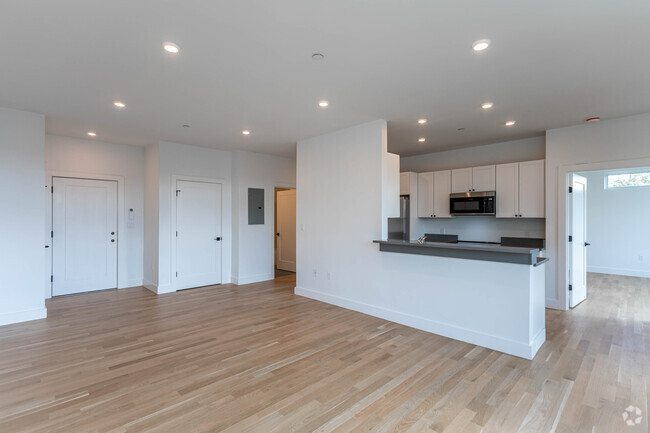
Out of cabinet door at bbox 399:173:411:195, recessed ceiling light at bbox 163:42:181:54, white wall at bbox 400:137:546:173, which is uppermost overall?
recessed ceiling light at bbox 163:42:181:54

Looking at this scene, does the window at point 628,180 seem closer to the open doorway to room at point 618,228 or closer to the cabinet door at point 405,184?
the open doorway to room at point 618,228

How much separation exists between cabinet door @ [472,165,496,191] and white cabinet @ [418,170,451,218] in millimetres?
468

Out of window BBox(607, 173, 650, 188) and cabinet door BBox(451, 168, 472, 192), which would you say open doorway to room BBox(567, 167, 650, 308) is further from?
cabinet door BBox(451, 168, 472, 192)

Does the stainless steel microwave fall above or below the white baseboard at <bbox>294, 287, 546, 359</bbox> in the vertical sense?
above

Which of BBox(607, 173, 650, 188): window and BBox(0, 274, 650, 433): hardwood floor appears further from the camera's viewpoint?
BBox(607, 173, 650, 188): window

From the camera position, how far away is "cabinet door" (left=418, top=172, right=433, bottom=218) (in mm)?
6168

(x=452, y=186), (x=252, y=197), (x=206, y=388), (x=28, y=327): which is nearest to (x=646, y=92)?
(x=452, y=186)

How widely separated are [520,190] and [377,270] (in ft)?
9.00

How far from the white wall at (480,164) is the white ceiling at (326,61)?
901 millimetres

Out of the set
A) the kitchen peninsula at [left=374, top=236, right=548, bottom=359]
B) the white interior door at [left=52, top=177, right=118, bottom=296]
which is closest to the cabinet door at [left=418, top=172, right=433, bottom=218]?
the kitchen peninsula at [left=374, top=236, right=548, bottom=359]

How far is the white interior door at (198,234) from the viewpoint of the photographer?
5.97m

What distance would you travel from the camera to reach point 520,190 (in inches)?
199

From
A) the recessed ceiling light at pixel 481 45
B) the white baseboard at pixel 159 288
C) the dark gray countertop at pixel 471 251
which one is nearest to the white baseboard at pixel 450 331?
the dark gray countertop at pixel 471 251

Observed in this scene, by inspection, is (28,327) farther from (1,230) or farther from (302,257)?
(302,257)
